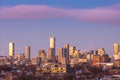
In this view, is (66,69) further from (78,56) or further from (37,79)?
(78,56)

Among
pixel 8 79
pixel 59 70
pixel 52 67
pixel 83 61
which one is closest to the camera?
pixel 8 79

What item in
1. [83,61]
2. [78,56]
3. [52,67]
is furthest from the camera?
[78,56]

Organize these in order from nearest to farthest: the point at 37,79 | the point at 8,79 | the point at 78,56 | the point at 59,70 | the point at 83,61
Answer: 1. the point at 8,79
2. the point at 37,79
3. the point at 59,70
4. the point at 83,61
5. the point at 78,56

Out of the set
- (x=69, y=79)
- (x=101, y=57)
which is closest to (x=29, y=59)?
(x=101, y=57)

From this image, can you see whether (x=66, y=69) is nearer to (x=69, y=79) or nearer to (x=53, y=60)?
(x=69, y=79)

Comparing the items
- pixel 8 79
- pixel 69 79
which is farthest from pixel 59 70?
pixel 8 79

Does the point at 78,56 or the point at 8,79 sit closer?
the point at 8,79

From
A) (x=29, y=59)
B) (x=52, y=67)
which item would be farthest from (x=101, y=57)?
(x=52, y=67)

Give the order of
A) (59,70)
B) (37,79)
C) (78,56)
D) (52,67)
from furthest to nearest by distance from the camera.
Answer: (78,56) < (52,67) < (59,70) < (37,79)

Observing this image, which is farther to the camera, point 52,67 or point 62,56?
point 62,56
